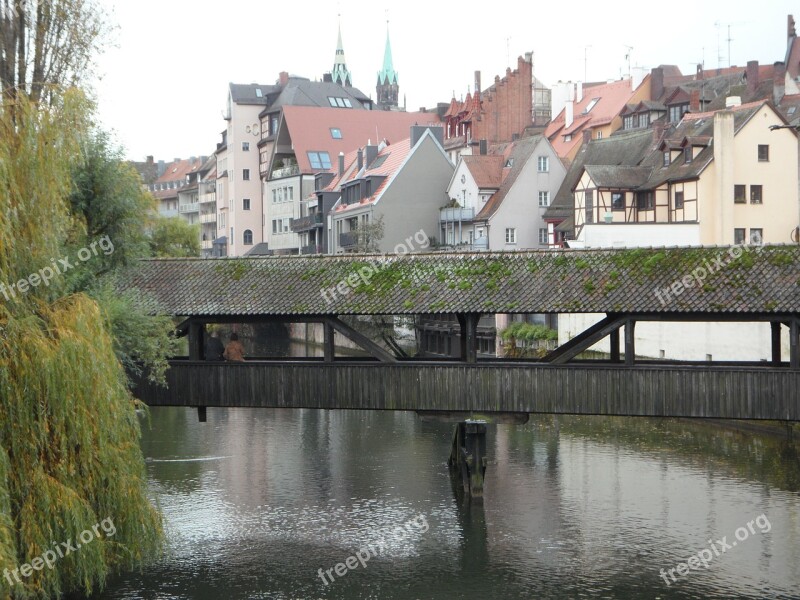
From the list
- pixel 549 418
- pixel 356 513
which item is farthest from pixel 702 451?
pixel 356 513

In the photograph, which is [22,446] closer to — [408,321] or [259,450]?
[259,450]

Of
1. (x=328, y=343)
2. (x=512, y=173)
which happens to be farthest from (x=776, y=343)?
(x=512, y=173)

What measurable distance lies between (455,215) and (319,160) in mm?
14574

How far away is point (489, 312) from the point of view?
1722cm

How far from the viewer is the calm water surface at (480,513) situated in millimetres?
14875

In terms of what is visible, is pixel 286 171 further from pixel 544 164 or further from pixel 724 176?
pixel 724 176

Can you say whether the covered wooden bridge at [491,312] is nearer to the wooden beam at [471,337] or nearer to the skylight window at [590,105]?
the wooden beam at [471,337]

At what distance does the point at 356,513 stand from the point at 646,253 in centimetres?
651

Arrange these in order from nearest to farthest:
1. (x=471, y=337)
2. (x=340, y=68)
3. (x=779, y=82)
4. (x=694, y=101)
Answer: (x=471, y=337), (x=694, y=101), (x=779, y=82), (x=340, y=68)

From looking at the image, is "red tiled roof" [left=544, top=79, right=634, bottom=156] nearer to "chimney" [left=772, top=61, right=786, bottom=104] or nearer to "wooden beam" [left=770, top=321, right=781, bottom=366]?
"chimney" [left=772, top=61, right=786, bottom=104]

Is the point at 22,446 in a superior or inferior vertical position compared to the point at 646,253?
inferior

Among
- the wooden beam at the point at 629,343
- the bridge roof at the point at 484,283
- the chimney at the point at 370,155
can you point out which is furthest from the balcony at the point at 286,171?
the wooden beam at the point at 629,343

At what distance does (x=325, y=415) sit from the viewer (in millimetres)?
31328

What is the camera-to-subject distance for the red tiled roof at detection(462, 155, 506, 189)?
43.5 metres
